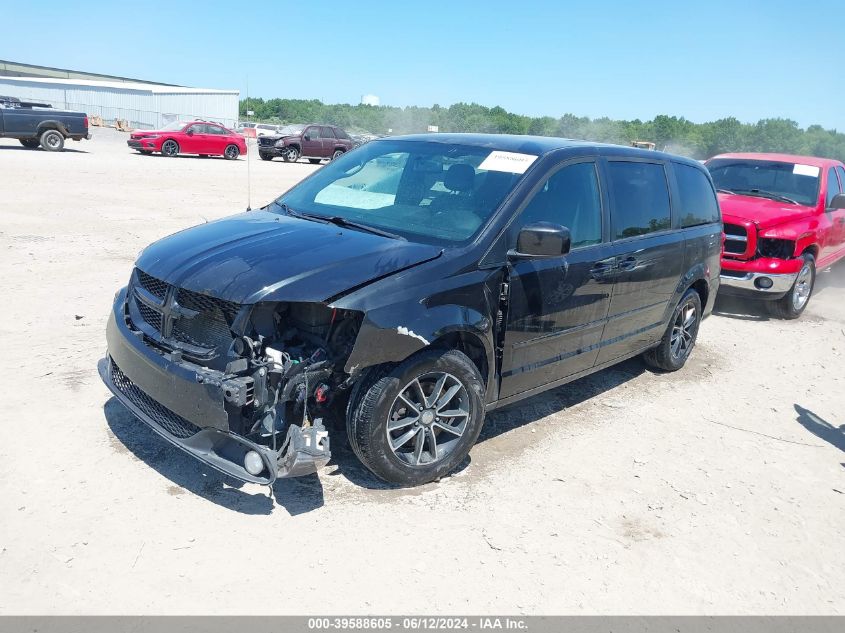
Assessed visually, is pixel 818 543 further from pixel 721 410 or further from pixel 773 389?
pixel 773 389

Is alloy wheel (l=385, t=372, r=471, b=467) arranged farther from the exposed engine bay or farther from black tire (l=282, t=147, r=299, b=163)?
black tire (l=282, t=147, r=299, b=163)

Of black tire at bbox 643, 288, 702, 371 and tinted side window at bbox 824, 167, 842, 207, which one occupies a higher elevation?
tinted side window at bbox 824, 167, 842, 207

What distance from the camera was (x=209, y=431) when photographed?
11.3ft

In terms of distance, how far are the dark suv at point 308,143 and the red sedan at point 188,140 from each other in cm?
144

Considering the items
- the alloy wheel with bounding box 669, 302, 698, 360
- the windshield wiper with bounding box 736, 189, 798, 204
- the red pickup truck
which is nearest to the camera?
the alloy wheel with bounding box 669, 302, 698, 360

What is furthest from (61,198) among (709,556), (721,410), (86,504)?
(709,556)

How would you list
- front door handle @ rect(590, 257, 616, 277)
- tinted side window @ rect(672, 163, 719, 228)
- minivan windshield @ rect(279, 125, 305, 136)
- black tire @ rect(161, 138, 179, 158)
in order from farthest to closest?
minivan windshield @ rect(279, 125, 305, 136), black tire @ rect(161, 138, 179, 158), tinted side window @ rect(672, 163, 719, 228), front door handle @ rect(590, 257, 616, 277)

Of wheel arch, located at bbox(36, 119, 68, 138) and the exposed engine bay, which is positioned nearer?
the exposed engine bay

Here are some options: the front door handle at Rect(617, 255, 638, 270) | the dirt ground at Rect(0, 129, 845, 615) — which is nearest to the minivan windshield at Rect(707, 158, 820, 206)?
the dirt ground at Rect(0, 129, 845, 615)

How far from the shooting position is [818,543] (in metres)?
3.87

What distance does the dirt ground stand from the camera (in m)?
3.14

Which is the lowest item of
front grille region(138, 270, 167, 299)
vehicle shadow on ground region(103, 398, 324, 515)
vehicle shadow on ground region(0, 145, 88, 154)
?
vehicle shadow on ground region(103, 398, 324, 515)

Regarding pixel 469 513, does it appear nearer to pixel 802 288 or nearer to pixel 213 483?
pixel 213 483

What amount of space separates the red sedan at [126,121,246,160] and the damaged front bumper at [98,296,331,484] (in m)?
25.7
